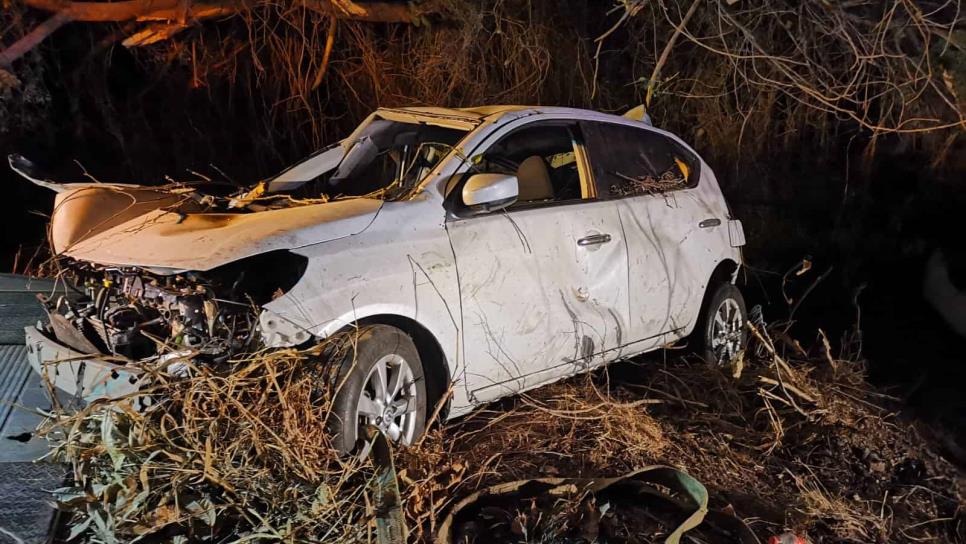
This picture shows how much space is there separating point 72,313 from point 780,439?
3880mm

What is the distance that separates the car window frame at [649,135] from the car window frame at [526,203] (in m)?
0.03

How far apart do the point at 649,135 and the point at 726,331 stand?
1652 mm

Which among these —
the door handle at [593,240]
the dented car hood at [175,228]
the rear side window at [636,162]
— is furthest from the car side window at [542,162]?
the dented car hood at [175,228]

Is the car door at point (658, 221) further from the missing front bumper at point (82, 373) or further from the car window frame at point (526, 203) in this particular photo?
the missing front bumper at point (82, 373)

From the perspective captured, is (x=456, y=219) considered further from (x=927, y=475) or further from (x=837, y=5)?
(x=837, y=5)

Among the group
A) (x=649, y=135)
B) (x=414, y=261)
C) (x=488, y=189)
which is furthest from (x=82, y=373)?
(x=649, y=135)

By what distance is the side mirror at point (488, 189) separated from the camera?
12.7ft

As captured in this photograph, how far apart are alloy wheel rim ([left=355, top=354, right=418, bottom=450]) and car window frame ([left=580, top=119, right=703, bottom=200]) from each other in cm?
180

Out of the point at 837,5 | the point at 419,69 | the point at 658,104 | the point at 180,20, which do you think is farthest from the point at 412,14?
the point at 837,5

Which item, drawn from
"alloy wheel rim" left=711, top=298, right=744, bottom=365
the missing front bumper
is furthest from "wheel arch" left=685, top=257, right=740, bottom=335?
the missing front bumper

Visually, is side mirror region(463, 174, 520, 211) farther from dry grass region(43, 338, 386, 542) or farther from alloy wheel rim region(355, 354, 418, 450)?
dry grass region(43, 338, 386, 542)

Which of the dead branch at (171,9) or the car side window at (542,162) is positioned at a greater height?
the dead branch at (171,9)

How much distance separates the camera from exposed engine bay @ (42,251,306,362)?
128 inches

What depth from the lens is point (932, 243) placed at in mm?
8172
